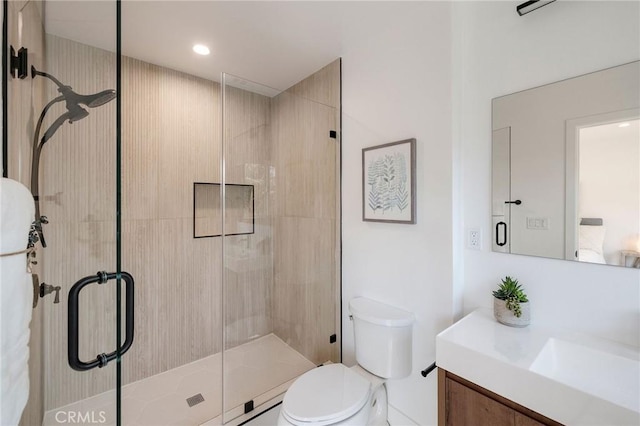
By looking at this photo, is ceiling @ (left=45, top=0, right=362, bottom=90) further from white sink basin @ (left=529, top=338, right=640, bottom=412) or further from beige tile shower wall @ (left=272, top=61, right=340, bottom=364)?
white sink basin @ (left=529, top=338, right=640, bottom=412)

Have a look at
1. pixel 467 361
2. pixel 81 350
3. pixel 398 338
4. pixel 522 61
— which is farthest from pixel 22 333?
pixel 522 61

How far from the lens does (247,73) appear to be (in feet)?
7.80

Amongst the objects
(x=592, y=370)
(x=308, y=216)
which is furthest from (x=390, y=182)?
(x=592, y=370)

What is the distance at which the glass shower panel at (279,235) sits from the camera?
6.43ft

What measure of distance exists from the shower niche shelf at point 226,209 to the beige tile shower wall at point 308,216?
23 centimetres

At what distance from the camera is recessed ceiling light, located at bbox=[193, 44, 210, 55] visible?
197 cm

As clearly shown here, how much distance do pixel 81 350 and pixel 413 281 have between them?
158 cm

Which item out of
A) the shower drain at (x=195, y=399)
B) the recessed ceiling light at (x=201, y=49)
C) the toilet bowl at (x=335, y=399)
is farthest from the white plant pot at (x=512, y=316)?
the recessed ceiling light at (x=201, y=49)

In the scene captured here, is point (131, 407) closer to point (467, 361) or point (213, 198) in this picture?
point (213, 198)

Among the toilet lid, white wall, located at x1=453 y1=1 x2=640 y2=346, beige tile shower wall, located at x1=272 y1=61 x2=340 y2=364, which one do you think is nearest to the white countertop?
white wall, located at x1=453 y1=1 x2=640 y2=346

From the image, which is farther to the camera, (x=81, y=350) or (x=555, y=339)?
(x=555, y=339)

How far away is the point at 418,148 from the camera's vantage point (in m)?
1.62

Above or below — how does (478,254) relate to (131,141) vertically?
below

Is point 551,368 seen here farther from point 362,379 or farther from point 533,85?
point 533,85
